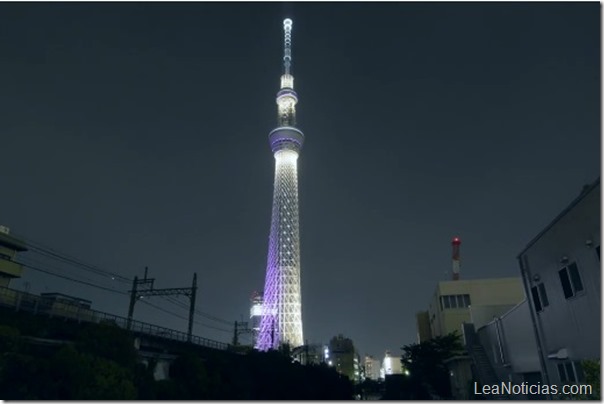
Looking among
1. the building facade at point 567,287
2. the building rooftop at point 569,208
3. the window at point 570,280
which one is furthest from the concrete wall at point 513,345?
the window at point 570,280

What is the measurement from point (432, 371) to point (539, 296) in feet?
75.7

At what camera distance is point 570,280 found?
1382cm

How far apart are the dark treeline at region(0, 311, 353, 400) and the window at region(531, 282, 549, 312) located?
17021 millimetres

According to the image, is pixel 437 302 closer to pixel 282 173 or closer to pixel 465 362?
pixel 465 362

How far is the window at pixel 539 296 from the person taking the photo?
1625 cm

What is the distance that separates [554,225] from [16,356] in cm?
1982

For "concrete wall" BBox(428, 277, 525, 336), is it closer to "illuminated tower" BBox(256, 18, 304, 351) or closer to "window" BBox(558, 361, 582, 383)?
"illuminated tower" BBox(256, 18, 304, 351)

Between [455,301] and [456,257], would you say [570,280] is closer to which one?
[455,301]

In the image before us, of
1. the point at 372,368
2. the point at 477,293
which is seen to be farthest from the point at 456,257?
the point at 372,368

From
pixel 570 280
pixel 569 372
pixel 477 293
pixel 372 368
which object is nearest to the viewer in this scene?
pixel 570 280

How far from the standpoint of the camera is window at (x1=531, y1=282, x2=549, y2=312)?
1625 centimetres

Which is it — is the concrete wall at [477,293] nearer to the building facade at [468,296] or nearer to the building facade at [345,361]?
the building facade at [468,296]

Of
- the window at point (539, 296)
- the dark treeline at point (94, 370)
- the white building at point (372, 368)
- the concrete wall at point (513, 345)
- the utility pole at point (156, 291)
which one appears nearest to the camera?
the dark treeline at point (94, 370)

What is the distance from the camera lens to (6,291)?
Result: 1936cm
